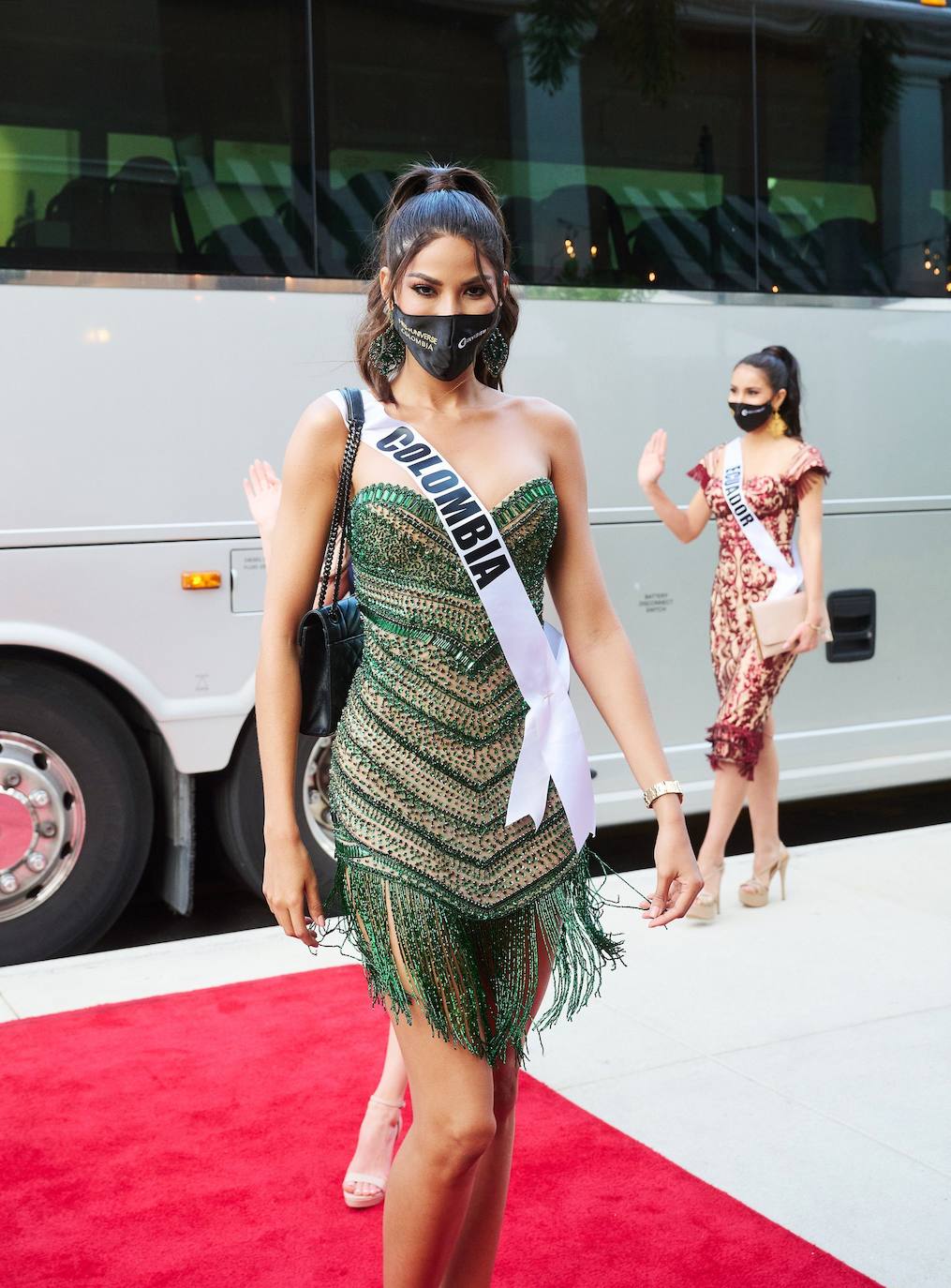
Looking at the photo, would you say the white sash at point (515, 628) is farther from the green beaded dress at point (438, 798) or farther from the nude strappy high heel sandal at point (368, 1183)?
the nude strappy high heel sandal at point (368, 1183)

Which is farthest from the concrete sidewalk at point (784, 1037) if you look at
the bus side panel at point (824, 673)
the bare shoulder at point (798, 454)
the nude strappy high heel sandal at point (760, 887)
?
the bare shoulder at point (798, 454)

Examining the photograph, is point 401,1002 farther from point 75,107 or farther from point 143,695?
point 75,107

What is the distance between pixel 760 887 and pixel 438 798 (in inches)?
149

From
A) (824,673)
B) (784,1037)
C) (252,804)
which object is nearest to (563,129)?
(824,673)

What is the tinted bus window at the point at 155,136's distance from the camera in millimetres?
5363

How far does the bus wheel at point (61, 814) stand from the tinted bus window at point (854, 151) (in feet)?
11.6

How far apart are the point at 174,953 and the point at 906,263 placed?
4.58 m

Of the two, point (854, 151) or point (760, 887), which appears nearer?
point (760, 887)

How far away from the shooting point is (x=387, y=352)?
8.94 feet

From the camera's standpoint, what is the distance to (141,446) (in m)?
5.66

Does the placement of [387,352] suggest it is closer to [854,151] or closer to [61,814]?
[61,814]

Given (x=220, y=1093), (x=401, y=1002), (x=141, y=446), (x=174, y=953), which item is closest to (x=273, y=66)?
(x=141, y=446)

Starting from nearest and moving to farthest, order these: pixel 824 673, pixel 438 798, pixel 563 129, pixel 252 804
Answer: pixel 438 798 → pixel 252 804 → pixel 563 129 → pixel 824 673

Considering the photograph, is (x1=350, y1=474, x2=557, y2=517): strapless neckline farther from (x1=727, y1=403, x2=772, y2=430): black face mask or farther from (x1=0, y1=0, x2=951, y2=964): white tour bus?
(x1=727, y1=403, x2=772, y2=430): black face mask
